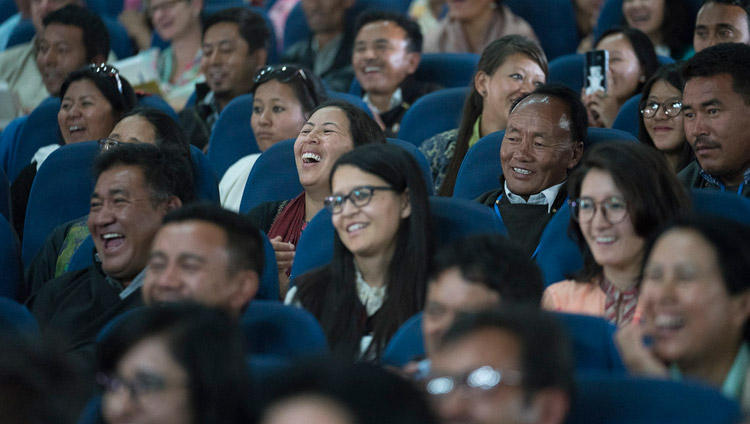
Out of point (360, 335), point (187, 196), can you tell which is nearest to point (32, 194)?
point (187, 196)

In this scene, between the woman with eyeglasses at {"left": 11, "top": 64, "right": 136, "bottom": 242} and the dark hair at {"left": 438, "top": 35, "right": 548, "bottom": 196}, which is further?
the woman with eyeglasses at {"left": 11, "top": 64, "right": 136, "bottom": 242}

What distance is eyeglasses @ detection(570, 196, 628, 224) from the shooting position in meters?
2.24

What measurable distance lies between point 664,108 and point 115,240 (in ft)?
5.90

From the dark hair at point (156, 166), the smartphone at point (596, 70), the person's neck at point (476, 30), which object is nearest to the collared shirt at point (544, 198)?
the smartphone at point (596, 70)

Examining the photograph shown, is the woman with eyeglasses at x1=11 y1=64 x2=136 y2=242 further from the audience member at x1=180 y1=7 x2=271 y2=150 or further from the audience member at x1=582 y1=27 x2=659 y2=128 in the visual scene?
the audience member at x1=582 y1=27 x2=659 y2=128

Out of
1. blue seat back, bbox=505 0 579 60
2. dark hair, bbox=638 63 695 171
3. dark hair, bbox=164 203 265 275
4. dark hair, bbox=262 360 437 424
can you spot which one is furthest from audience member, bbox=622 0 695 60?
dark hair, bbox=262 360 437 424

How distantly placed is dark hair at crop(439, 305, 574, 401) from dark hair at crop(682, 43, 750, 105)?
61.7 inches

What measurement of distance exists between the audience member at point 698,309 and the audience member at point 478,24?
10.2ft

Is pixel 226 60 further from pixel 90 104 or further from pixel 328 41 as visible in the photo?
pixel 90 104

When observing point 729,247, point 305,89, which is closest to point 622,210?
point 729,247

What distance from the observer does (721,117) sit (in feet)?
9.40

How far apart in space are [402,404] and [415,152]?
5.59ft

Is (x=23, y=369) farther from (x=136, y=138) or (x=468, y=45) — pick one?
(x=468, y=45)

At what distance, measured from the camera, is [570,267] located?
2.48 meters
